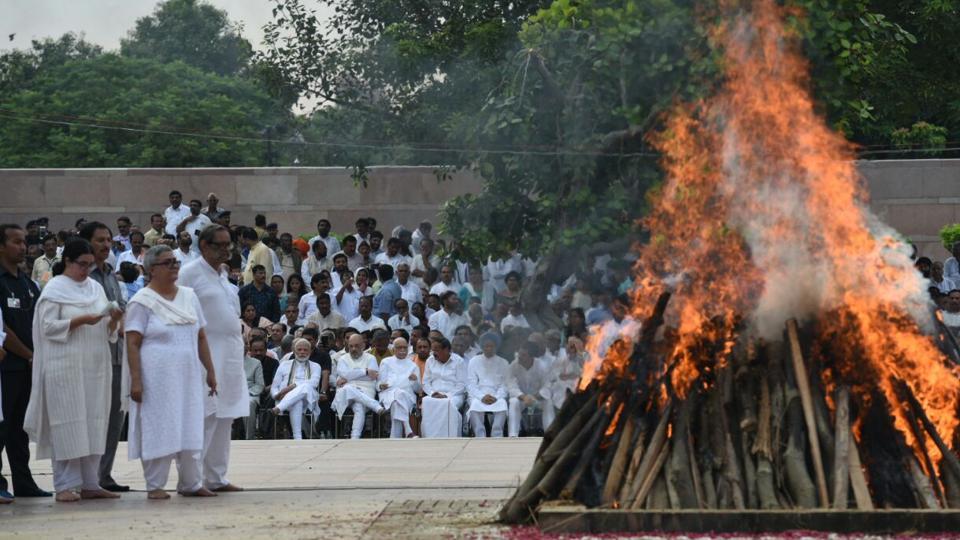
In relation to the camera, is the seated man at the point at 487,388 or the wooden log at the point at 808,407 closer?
the wooden log at the point at 808,407

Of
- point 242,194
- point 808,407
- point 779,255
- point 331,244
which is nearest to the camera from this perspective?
point 808,407

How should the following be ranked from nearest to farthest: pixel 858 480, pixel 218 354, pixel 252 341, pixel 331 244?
pixel 858 480 < pixel 218 354 < pixel 252 341 < pixel 331 244

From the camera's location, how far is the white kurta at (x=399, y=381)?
17.0 meters

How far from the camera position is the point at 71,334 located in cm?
1105

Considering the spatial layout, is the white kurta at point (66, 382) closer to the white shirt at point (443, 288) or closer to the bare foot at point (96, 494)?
the bare foot at point (96, 494)

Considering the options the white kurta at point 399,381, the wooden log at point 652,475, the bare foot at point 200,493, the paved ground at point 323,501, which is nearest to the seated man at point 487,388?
the white kurta at point 399,381

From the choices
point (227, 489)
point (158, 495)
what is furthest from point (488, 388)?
point (158, 495)

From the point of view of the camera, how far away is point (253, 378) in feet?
→ 57.1

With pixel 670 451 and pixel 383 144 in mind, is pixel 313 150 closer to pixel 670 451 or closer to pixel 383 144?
pixel 383 144

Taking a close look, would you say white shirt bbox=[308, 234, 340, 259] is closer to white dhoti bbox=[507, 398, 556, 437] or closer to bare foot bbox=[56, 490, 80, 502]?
white dhoti bbox=[507, 398, 556, 437]

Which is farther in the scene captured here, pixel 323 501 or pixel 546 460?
pixel 323 501

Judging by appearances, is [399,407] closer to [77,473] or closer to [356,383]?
[356,383]

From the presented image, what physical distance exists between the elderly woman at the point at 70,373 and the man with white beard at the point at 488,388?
6304 millimetres

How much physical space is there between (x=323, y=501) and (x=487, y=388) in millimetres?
6416
